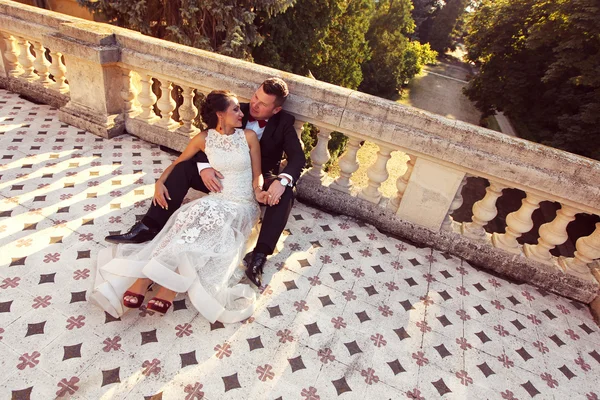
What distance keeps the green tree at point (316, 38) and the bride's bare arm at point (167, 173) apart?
521 inches

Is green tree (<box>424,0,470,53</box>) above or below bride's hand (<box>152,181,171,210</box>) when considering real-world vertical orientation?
above

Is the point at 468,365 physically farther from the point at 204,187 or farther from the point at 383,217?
the point at 204,187

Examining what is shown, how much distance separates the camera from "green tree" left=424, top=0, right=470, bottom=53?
5475 cm

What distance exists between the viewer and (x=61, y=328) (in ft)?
9.13

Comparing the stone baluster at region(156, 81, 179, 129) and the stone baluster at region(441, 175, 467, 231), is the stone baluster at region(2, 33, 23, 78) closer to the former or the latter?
the stone baluster at region(156, 81, 179, 129)

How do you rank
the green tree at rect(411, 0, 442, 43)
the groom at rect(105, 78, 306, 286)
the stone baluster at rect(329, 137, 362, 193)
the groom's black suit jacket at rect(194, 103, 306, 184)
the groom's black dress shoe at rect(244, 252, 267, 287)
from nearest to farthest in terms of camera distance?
→ the groom's black dress shoe at rect(244, 252, 267, 287), the groom at rect(105, 78, 306, 286), the groom's black suit jacket at rect(194, 103, 306, 184), the stone baluster at rect(329, 137, 362, 193), the green tree at rect(411, 0, 442, 43)

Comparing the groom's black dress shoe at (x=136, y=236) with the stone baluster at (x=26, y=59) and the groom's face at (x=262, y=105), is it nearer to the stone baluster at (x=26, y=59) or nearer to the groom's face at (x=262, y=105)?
the groom's face at (x=262, y=105)

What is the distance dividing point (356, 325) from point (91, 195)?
3.27 metres

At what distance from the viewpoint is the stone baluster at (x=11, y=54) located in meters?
6.14

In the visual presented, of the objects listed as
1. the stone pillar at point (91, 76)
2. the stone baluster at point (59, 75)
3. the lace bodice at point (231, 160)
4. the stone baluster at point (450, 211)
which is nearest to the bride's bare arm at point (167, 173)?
the lace bodice at point (231, 160)

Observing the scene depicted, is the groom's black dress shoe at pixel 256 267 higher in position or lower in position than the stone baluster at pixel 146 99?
lower

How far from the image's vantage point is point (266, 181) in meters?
3.88

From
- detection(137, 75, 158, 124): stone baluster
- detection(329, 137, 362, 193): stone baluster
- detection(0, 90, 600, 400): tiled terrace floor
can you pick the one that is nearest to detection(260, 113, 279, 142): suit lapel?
detection(329, 137, 362, 193): stone baluster

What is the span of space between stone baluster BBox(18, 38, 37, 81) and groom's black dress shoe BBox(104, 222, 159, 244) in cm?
454
